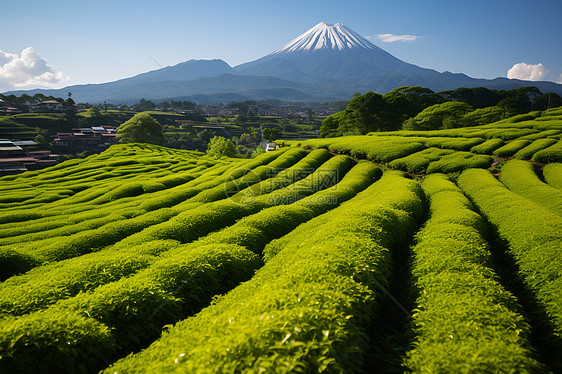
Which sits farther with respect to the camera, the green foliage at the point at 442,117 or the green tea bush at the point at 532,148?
the green foliage at the point at 442,117

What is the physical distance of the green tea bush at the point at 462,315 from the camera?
4.41m

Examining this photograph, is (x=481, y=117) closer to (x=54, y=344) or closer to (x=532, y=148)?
(x=532, y=148)

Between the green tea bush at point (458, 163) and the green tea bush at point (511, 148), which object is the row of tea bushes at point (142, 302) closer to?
the green tea bush at point (458, 163)

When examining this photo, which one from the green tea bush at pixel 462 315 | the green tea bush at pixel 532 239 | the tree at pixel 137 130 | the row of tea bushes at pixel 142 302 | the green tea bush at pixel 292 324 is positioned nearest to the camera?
the green tea bush at pixel 292 324

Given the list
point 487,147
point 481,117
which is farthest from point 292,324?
point 481,117

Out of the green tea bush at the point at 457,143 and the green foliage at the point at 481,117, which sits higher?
the green foliage at the point at 481,117

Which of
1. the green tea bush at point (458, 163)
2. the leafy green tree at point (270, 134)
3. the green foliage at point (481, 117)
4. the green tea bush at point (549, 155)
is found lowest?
the leafy green tree at point (270, 134)

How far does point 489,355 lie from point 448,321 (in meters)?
0.98

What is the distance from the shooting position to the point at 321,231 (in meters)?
10.2

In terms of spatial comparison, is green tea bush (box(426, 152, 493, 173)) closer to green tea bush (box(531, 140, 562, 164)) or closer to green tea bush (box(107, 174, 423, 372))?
green tea bush (box(531, 140, 562, 164))

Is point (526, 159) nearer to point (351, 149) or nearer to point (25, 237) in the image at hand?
point (351, 149)

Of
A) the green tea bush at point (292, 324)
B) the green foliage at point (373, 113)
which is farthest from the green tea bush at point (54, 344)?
the green foliage at point (373, 113)

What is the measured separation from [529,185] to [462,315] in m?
16.7

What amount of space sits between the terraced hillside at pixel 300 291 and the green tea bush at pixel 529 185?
156 mm
